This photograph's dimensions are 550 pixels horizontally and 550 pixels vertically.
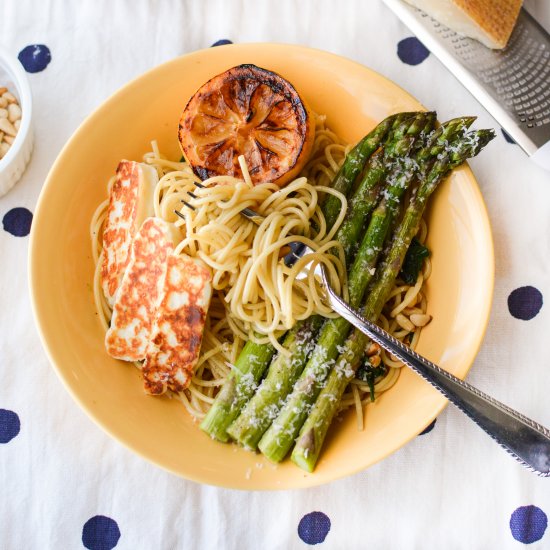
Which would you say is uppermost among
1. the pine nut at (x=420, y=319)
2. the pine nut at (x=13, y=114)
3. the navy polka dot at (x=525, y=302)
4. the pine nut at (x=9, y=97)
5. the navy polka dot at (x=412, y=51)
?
the navy polka dot at (x=412, y=51)

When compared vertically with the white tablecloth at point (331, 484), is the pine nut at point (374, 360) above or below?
above

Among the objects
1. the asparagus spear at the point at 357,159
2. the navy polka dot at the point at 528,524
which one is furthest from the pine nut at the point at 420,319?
the navy polka dot at the point at 528,524

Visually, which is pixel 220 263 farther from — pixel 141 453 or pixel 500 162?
pixel 500 162

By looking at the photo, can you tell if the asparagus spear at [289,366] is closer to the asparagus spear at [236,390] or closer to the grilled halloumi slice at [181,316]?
the asparagus spear at [236,390]

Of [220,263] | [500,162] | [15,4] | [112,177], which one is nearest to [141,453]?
[220,263]

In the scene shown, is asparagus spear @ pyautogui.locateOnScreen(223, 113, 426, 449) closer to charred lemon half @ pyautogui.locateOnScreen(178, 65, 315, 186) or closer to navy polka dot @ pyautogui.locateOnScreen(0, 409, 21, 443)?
charred lemon half @ pyautogui.locateOnScreen(178, 65, 315, 186)
